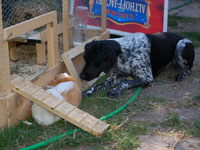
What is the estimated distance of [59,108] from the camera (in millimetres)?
3359

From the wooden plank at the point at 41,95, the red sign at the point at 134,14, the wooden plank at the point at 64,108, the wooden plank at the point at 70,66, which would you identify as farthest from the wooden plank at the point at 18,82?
the red sign at the point at 134,14

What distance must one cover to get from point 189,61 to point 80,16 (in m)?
2.22

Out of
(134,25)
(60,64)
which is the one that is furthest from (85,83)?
(134,25)

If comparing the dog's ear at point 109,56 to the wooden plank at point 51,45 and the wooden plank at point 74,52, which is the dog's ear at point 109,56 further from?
the wooden plank at point 51,45

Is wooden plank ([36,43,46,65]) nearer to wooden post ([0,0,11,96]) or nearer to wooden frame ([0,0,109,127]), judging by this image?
wooden frame ([0,0,109,127])

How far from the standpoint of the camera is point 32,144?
3.17 m

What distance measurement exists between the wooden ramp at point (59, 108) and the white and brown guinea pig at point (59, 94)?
168 mm

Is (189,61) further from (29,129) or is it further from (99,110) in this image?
(29,129)

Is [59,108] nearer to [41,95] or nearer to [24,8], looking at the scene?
[41,95]

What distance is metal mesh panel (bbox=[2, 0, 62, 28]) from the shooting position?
5.16 m

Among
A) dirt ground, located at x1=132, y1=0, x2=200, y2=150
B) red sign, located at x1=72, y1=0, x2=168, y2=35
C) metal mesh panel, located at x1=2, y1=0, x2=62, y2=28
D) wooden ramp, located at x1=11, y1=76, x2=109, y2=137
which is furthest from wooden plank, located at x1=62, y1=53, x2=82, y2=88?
red sign, located at x1=72, y1=0, x2=168, y2=35

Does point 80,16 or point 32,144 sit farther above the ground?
point 80,16

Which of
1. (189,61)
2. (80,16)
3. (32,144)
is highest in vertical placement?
(80,16)

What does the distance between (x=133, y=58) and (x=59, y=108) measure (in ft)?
5.56
